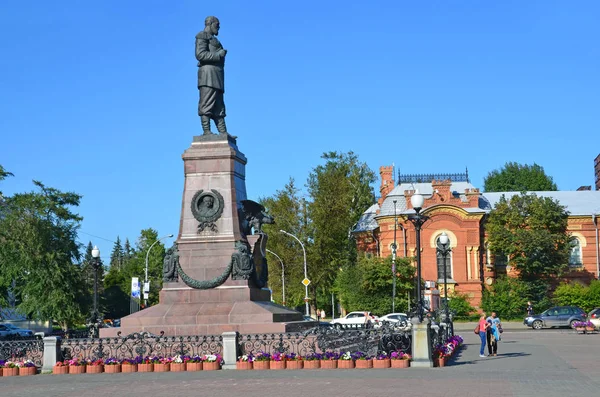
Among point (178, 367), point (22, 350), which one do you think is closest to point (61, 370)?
point (22, 350)

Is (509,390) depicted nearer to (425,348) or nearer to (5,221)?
(425,348)

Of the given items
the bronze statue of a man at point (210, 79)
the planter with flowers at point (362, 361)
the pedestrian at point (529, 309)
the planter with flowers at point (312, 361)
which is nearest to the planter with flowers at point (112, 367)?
the planter with flowers at point (312, 361)

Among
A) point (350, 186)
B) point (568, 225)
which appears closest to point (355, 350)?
point (568, 225)

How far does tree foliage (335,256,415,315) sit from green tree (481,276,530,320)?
604 centimetres

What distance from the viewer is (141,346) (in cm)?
2239

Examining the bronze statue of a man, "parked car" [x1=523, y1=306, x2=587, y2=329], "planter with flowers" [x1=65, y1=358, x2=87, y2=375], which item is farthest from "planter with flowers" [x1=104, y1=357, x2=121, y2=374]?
"parked car" [x1=523, y1=306, x2=587, y2=329]

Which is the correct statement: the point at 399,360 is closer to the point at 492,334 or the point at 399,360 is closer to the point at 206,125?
the point at 492,334

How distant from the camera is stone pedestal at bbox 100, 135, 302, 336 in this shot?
23.9 metres

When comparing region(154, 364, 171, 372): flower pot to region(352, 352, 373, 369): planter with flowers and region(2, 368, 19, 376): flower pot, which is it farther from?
region(352, 352, 373, 369): planter with flowers

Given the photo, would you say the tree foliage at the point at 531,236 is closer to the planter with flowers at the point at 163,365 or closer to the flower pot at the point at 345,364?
the flower pot at the point at 345,364

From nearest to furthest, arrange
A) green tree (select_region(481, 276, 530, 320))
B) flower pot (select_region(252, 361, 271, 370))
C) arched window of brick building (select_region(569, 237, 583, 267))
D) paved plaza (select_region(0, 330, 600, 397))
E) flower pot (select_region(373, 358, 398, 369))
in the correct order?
paved plaza (select_region(0, 330, 600, 397)), flower pot (select_region(373, 358, 398, 369)), flower pot (select_region(252, 361, 271, 370)), green tree (select_region(481, 276, 530, 320)), arched window of brick building (select_region(569, 237, 583, 267))

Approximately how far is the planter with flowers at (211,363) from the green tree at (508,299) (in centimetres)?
4434

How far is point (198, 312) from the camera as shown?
24.3 metres

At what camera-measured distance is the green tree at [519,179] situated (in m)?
96.2
